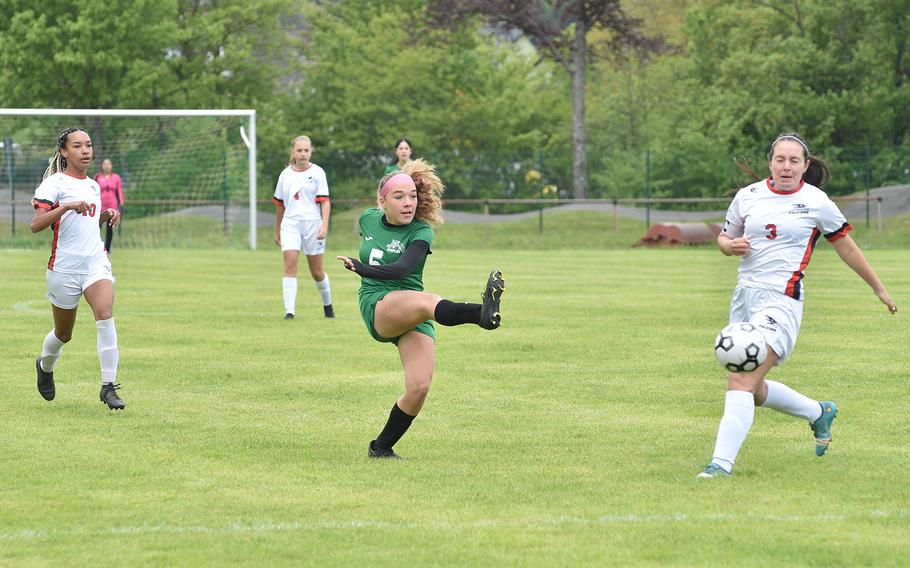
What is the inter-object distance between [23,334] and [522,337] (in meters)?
5.28

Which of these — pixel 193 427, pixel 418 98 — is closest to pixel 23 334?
pixel 193 427

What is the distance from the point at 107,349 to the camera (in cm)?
1006

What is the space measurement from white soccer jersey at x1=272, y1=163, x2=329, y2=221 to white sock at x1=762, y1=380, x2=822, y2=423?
9591 mm

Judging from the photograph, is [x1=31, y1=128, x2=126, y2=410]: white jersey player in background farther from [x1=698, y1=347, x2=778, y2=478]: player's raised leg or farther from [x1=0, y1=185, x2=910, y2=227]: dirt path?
[x1=0, y1=185, x2=910, y2=227]: dirt path

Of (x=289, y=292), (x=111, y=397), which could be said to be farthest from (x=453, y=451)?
(x=289, y=292)

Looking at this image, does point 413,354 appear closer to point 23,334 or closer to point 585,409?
point 585,409

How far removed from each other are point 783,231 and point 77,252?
16.6 feet

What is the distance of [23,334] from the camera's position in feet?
48.5

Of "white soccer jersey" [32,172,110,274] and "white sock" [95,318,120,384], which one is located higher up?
"white soccer jersey" [32,172,110,274]

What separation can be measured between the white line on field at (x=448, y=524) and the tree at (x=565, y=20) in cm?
4021

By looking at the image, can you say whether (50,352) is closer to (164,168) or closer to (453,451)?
(453,451)

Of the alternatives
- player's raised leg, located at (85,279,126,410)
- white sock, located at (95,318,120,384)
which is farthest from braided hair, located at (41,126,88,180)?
white sock, located at (95,318,120,384)

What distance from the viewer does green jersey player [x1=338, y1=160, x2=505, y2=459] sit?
7.82m

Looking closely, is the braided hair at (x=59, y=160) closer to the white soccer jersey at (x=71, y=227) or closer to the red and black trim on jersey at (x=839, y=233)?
the white soccer jersey at (x=71, y=227)
